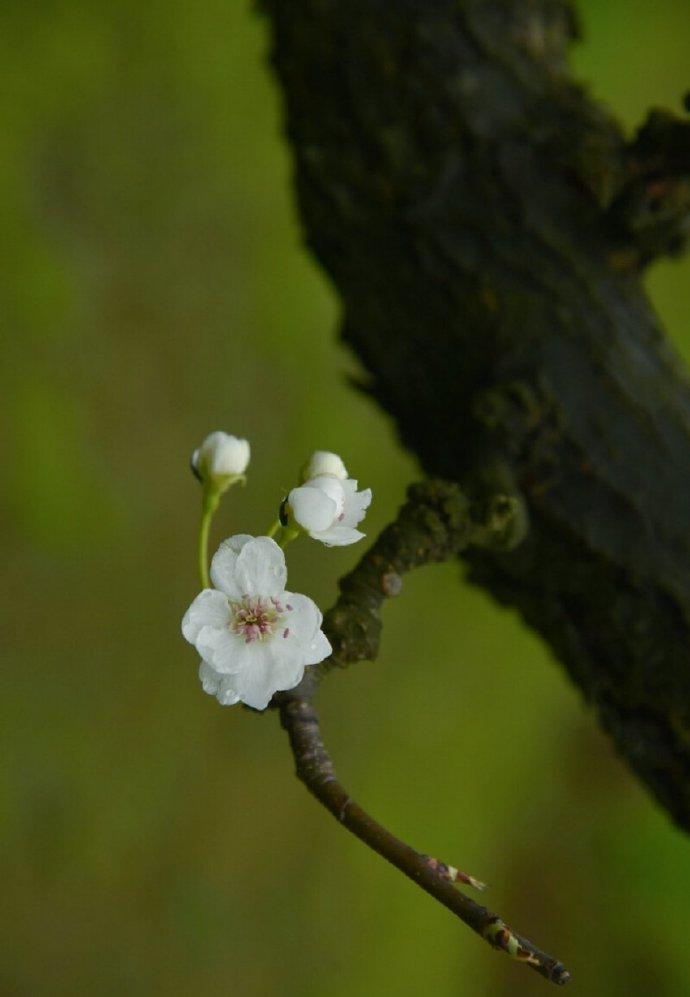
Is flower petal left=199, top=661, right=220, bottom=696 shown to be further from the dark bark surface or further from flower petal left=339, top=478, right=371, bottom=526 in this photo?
the dark bark surface

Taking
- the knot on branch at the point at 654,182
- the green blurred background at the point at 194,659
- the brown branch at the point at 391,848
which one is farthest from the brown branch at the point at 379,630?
the green blurred background at the point at 194,659

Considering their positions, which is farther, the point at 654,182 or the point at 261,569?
the point at 654,182

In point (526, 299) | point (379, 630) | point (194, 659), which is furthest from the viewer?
point (194, 659)

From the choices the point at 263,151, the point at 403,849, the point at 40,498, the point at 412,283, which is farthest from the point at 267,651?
the point at 263,151

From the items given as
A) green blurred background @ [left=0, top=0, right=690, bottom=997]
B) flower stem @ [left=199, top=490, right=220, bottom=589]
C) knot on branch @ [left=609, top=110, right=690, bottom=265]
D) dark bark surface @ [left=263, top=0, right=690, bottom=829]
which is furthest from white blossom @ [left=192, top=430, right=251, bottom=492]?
green blurred background @ [left=0, top=0, right=690, bottom=997]

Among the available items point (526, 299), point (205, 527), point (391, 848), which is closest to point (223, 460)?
point (205, 527)

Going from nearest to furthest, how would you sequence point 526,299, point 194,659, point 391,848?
point 391,848 → point 526,299 → point 194,659

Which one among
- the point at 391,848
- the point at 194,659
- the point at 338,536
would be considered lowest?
the point at 391,848

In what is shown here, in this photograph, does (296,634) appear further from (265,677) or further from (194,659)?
(194,659)
